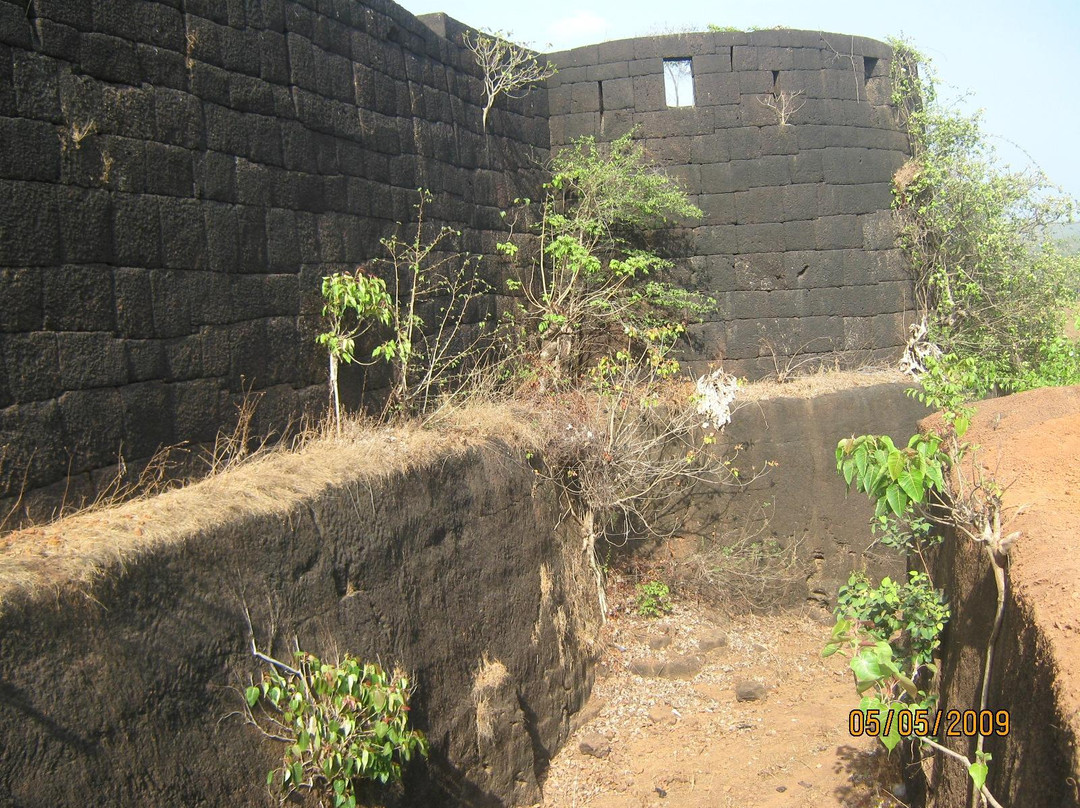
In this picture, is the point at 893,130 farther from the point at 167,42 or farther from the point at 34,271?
the point at 34,271

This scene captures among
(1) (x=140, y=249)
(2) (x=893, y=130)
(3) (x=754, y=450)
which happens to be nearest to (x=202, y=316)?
(1) (x=140, y=249)

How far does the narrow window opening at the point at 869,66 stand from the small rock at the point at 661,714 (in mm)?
6852

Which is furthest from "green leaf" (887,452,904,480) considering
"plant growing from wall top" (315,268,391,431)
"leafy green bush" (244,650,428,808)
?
"plant growing from wall top" (315,268,391,431)

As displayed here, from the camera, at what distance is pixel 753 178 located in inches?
367

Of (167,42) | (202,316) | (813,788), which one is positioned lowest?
(813,788)

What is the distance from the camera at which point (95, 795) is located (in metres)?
3.08

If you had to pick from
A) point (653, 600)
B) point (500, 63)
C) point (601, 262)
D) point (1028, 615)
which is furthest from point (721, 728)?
point (500, 63)

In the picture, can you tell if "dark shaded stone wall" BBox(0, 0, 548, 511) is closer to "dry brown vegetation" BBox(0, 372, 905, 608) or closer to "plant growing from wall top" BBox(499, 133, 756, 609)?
"dry brown vegetation" BBox(0, 372, 905, 608)

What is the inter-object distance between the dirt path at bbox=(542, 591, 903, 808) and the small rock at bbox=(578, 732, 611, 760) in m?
0.01

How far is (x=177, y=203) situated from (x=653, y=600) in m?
5.14

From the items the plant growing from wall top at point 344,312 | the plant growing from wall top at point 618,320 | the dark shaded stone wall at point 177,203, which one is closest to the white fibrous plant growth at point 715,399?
the plant growing from wall top at point 618,320

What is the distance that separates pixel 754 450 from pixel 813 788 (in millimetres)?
3467

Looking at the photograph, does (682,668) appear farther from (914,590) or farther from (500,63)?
(500,63)

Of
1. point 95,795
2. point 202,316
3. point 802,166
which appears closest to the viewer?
→ point 95,795
